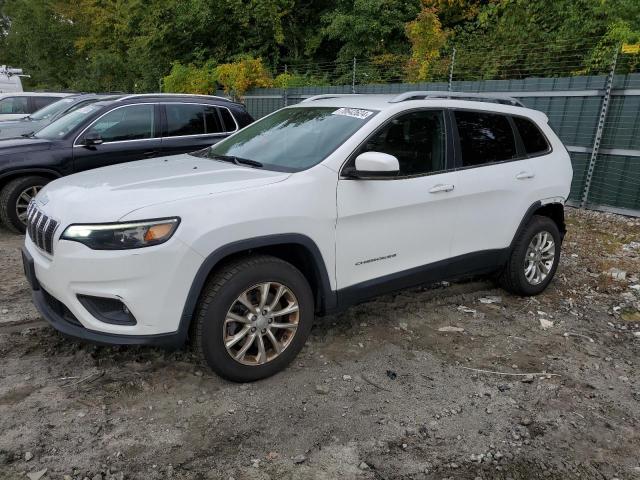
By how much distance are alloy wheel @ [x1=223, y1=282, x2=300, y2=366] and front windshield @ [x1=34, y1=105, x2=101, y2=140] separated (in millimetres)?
4774

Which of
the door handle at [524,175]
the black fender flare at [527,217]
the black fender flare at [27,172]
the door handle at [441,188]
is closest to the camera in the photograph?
the door handle at [441,188]

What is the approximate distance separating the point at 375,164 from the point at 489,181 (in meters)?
1.38

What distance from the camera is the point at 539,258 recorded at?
477cm

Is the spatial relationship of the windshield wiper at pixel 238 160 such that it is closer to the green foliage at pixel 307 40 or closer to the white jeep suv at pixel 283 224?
the white jeep suv at pixel 283 224

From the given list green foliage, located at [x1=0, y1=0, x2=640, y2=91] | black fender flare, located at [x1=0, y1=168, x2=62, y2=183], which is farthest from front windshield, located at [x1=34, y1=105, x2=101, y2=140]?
green foliage, located at [x1=0, y1=0, x2=640, y2=91]

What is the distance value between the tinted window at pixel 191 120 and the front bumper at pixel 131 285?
4587 millimetres

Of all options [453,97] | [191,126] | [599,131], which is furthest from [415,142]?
[599,131]

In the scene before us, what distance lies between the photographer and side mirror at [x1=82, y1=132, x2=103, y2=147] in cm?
650

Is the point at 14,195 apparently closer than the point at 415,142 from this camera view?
No

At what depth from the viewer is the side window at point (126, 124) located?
674 centimetres

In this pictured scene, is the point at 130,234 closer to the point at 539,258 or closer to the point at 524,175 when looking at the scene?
the point at 524,175

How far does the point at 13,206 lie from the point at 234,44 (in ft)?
57.1

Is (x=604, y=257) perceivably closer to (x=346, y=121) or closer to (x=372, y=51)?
(x=346, y=121)

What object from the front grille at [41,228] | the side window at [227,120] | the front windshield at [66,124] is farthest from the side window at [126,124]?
the front grille at [41,228]
